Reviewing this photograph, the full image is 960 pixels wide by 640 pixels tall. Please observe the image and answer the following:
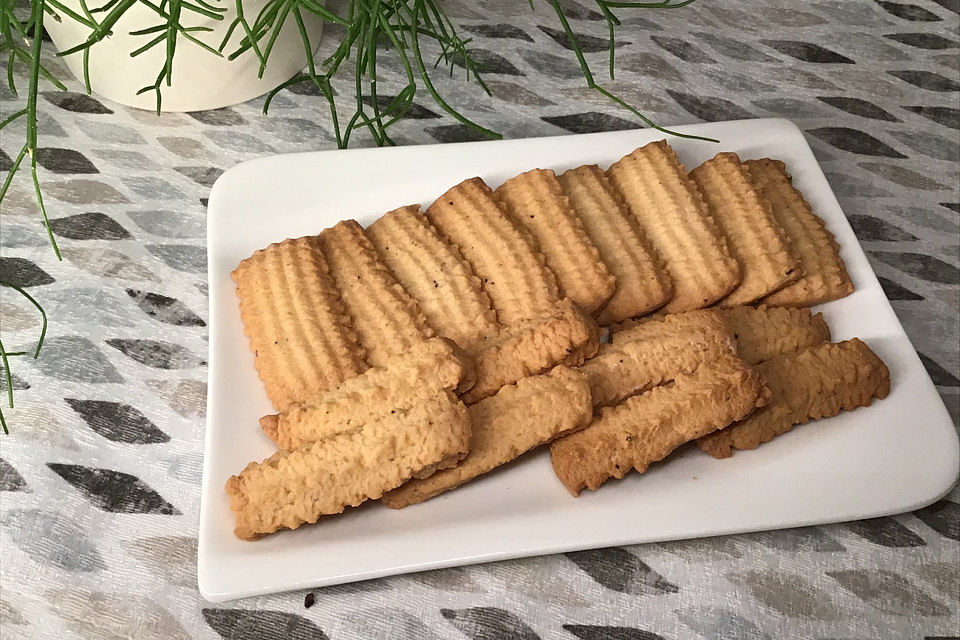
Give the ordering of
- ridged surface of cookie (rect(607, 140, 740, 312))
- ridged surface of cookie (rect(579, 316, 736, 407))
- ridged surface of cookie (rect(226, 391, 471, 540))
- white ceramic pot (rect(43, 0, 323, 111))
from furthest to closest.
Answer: white ceramic pot (rect(43, 0, 323, 111)) → ridged surface of cookie (rect(607, 140, 740, 312)) → ridged surface of cookie (rect(579, 316, 736, 407)) → ridged surface of cookie (rect(226, 391, 471, 540))

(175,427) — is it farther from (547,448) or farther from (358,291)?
(547,448)

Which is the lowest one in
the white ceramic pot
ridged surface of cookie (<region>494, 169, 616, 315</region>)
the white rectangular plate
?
the white rectangular plate

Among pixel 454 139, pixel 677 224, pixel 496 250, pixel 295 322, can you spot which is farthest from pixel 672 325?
pixel 454 139

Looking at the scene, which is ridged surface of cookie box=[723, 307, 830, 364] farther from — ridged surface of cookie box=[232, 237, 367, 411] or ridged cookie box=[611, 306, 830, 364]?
ridged surface of cookie box=[232, 237, 367, 411]

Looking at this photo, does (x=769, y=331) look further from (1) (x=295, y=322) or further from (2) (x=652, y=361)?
(1) (x=295, y=322)

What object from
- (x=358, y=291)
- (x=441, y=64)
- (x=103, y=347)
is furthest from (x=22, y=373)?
(x=441, y=64)

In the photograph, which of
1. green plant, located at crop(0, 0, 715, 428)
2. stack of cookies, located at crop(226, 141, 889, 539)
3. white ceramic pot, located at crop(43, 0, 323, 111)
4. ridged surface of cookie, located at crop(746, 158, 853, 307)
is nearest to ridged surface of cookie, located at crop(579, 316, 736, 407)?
stack of cookies, located at crop(226, 141, 889, 539)

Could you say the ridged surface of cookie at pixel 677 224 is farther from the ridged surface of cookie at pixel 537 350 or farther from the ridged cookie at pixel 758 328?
the ridged surface of cookie at pixel 537 350
